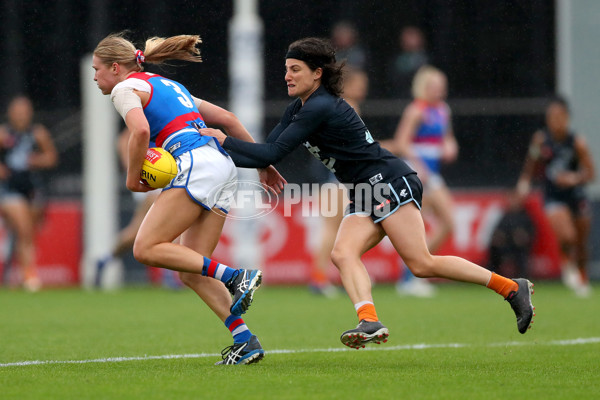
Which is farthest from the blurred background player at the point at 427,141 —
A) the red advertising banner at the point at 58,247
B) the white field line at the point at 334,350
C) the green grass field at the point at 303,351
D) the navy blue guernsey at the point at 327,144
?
the navy blue guernsey at the point at 327,144

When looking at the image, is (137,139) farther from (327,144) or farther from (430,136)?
(430,136)

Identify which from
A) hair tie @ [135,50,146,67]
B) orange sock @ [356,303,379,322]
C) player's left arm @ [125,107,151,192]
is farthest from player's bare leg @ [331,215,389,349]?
hair tie @ [135,50,146,67]

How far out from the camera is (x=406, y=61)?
1773 centimetres

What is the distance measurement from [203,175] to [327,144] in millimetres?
845

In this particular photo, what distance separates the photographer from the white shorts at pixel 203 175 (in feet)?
20.1

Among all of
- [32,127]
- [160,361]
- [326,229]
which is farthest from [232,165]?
[32,127]

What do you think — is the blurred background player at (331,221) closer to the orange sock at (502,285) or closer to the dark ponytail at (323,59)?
the dark ponytail at (323,59)

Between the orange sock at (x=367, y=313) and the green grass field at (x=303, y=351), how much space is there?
28cm

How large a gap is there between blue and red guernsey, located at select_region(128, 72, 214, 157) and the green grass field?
1328 mm

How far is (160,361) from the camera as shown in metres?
6.36

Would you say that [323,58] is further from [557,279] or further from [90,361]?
[557,279]

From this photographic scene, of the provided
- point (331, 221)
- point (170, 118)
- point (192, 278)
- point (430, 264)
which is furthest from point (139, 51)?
point (331, 221)

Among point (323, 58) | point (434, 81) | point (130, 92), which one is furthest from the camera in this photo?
point (434, 81)

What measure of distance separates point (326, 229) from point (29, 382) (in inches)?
291
